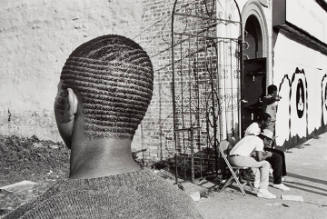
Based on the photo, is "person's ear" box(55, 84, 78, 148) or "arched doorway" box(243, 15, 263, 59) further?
"arched doorway" box(243, 15, 263, 59)

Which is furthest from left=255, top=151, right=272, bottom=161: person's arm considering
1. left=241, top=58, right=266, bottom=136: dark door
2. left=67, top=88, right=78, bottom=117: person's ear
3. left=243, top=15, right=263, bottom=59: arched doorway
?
left=67, top=88, right=78, bottom=117: person's ear

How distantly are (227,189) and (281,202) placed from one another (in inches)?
38.2

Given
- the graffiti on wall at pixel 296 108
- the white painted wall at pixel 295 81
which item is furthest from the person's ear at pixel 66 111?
the graffiti on wall at pixel 296 108

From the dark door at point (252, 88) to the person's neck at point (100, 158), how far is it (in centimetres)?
629

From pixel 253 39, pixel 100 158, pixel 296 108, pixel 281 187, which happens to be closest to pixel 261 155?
pixel 281 187

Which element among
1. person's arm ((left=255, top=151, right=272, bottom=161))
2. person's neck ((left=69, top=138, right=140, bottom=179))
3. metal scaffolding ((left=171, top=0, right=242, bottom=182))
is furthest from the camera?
metal scaffolding ((left=171, top=0, right=242, bottom=182))

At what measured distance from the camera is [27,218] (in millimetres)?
926

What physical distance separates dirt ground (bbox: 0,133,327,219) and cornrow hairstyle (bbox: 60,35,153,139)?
3.77 m

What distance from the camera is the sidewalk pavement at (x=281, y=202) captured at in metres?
4.64

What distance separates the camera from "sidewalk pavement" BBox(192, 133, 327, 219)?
4.64m

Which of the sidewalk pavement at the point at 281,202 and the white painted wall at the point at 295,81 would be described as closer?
the sidewalk pavement at the point at 281,202

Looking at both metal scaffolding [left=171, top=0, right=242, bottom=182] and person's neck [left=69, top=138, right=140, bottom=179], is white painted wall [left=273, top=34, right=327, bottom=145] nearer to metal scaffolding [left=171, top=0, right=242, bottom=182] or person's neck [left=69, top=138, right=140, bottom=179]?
metal scaffolding [left=171, top=0, right=242, bottom=182]

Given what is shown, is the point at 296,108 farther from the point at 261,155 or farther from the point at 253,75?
the point at 261,155

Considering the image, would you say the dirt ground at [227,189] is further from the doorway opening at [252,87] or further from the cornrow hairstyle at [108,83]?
the cornrow hairstyle at [108,83]
